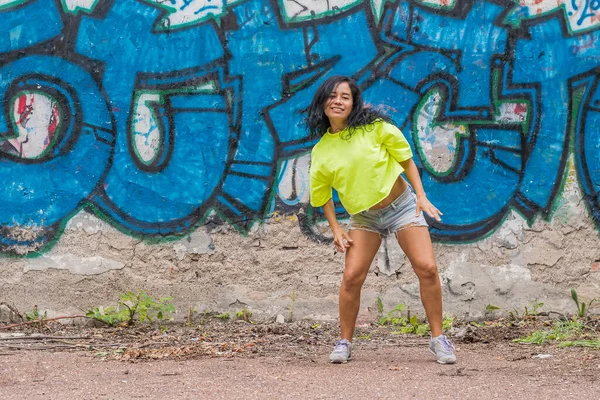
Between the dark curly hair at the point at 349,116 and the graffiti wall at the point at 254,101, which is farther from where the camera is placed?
the graffiti wall at the point at 254,101

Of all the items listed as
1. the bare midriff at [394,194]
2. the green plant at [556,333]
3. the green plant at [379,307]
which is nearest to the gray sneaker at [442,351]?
the bare midriff at [394,194]

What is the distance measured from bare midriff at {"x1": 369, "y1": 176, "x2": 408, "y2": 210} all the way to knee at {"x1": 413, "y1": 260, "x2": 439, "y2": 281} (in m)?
0.37

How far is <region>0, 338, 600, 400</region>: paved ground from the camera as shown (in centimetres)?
403

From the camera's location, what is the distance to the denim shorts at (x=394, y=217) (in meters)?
4.88

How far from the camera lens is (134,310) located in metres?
6.18

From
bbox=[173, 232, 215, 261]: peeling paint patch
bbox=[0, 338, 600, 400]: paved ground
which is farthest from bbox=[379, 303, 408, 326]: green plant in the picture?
bbox=[173, 232, 215, 261]: peeling paint patch

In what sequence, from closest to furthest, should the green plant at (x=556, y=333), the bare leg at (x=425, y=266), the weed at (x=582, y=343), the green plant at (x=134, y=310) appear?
the bare leg at (x=425, y=266)
the weed at (x=582, y=343)
the green plant at (x=556, y=333)
the green plant at (x=134, y=310)

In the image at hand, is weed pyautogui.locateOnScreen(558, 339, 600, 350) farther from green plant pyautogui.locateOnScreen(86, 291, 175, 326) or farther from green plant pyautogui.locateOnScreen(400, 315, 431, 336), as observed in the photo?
green plant pyautogui.locateOnScreen(86, 291, 175, 326)

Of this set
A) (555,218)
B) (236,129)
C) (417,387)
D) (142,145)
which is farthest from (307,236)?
(417,387)

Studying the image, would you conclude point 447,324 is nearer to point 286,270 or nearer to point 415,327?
point 415,327

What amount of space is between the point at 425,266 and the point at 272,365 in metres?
0.99

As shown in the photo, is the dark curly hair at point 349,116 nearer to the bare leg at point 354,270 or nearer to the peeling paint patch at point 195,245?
the bare leg at point 354,270

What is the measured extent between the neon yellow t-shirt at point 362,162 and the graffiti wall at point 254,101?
4.66 ft

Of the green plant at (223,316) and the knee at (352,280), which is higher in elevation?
the knee at (352,280)
